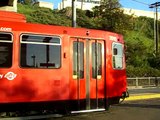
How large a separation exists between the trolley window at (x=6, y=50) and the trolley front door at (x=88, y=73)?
241 cm

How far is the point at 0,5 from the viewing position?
22.0m

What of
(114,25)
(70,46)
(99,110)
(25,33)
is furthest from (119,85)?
(114,25)

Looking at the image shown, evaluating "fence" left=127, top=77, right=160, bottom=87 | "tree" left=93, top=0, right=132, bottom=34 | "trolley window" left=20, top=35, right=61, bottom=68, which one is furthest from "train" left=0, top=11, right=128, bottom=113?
"tree" left=93, top=0, right=132, bottom=34

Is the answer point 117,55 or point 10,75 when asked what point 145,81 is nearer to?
point 117,55

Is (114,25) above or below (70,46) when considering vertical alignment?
above

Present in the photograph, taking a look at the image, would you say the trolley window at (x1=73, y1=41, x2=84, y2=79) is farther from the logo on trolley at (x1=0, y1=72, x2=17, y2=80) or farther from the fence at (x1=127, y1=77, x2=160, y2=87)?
the fence at (x1=127, y1=77, x2=160, y2=87)

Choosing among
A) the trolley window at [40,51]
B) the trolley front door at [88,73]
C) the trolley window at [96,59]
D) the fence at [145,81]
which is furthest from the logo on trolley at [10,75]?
the fence at [145,81]

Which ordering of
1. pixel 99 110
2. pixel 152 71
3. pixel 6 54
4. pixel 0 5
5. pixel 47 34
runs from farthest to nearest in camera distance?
pixel 152 71 → pixel 0 5 → pixel 99 110 → pixel 47 34 → pixel 6 54

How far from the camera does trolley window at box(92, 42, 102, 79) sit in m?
16.1

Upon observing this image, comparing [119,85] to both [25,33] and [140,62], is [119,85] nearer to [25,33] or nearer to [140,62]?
[25,33]

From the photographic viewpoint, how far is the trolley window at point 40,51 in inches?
562

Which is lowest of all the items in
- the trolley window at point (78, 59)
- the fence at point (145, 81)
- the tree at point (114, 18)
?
the fence at point (145, 81)

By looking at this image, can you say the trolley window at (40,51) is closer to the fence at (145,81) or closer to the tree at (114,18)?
the fence at (145,81)

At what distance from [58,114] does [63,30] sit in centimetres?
270
